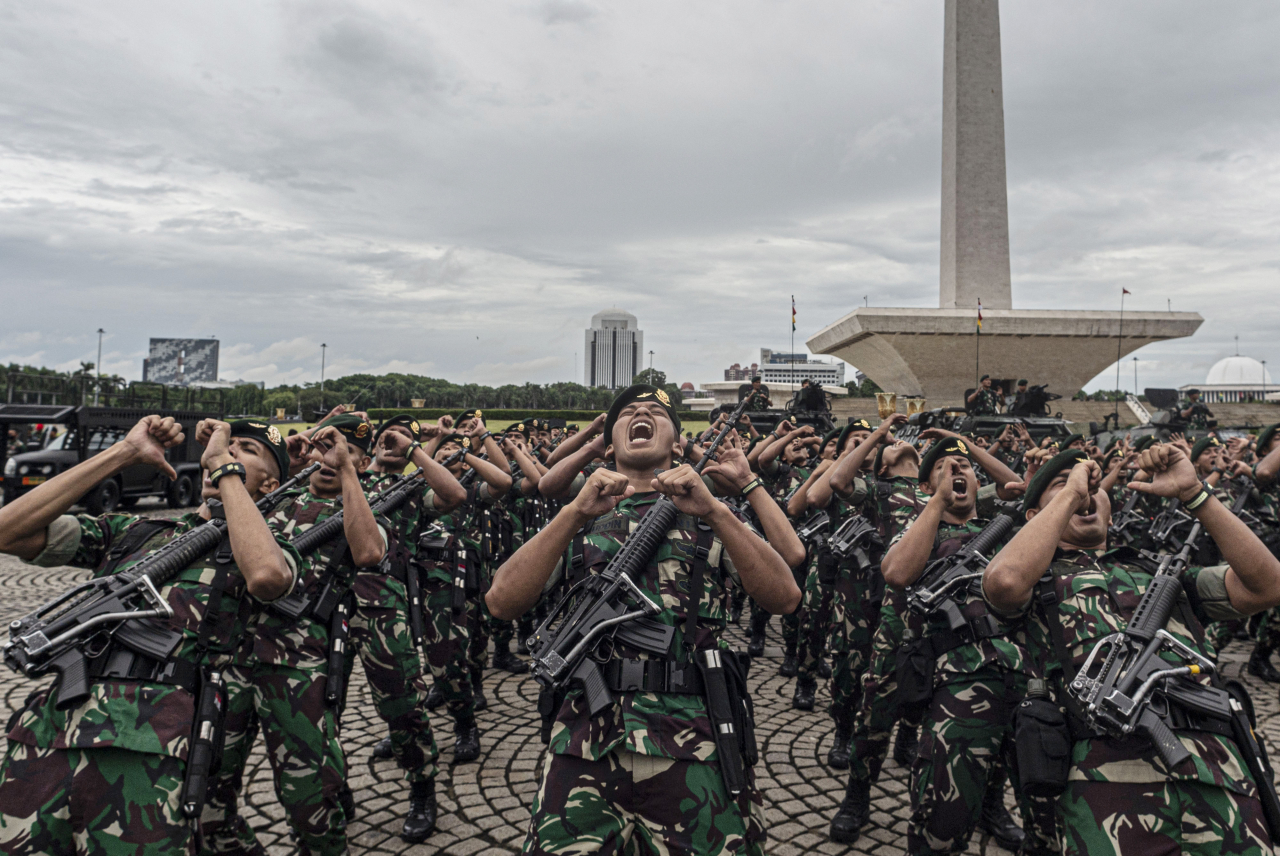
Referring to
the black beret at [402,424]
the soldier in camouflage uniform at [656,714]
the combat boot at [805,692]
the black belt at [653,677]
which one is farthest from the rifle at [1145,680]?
the black beret at [402,424]

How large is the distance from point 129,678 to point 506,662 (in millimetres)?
5013

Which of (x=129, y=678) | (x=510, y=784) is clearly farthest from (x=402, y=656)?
(x=129, y=678)

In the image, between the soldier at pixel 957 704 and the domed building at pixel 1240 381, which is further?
the domed building at pixel 1240 381

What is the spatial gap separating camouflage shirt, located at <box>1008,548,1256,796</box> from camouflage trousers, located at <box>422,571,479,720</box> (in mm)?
3586

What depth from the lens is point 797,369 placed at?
150m

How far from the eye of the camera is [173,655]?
2836 millimetres

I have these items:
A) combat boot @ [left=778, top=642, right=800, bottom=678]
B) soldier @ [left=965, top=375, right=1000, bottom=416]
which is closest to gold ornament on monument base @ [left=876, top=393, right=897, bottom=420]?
soldier @ [left=965, top=375, right=1000, bottom=416]

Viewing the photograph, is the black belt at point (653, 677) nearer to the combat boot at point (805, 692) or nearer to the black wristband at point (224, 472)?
the black wristband at point (224, 472)

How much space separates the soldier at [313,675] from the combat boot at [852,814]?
2601mm

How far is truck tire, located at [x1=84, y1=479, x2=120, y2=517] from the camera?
1551 centimetres

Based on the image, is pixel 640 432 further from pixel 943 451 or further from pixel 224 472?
pixel 943 451

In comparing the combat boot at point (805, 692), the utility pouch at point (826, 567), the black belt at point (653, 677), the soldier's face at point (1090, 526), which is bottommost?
the combat boot at point (805, 692)

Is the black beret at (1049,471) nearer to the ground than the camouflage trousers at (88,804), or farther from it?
farther from it

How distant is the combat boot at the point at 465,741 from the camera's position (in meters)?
5.21
